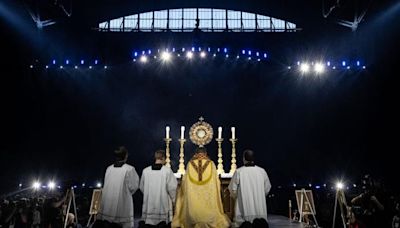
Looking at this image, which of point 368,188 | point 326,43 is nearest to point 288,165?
point 326,43

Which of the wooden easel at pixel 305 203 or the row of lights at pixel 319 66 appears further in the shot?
the row of lights at pixel 319 66

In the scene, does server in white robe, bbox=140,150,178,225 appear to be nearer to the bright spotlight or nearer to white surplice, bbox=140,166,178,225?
white surplice, bbox=140,166,178,225

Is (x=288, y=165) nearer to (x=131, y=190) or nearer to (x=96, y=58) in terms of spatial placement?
(x=96, y=58)

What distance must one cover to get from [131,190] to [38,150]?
1068cm

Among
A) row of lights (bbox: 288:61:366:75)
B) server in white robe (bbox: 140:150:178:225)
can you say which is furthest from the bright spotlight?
server in white robe (bbox: 140:150:178:225)

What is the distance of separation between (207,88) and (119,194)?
1157 cm

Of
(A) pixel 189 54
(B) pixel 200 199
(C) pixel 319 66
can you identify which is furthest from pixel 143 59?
(B) pixel 200 199

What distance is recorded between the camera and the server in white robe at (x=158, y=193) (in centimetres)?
667

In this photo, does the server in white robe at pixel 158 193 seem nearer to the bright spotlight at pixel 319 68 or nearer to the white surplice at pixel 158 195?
the white surplice at pixel 158 195

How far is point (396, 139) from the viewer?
48.2 ft

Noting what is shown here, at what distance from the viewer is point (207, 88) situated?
17.4m

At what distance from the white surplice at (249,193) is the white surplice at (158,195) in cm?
105

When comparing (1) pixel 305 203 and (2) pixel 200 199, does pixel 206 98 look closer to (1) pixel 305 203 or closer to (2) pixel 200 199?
(1) pixel 305 203

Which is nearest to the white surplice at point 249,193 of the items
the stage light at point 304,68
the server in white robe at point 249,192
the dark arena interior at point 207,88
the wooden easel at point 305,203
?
the server in white robe at point 249,192
